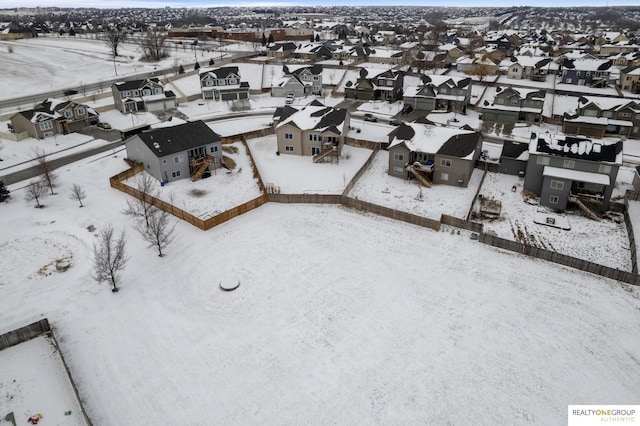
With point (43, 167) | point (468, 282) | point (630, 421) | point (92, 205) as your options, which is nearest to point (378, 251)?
point (468, 282)

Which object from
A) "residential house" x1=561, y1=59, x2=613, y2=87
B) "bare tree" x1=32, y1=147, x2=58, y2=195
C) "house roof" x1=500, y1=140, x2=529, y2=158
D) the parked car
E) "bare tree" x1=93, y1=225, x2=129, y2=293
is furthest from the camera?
"residential house" x1=561, y1=59, x2=613, y2=87

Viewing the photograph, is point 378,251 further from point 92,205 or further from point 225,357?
point 92,205

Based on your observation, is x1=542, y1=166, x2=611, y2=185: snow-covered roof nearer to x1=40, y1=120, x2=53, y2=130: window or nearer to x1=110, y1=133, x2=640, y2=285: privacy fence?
x1=110, y1=133, x2=640, y2=285: privacy fence

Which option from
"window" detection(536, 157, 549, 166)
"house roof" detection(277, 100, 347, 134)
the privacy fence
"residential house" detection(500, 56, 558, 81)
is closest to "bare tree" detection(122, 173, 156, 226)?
the privacy fence

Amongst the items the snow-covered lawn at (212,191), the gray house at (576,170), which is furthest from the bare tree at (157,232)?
the gray house at (576,170)

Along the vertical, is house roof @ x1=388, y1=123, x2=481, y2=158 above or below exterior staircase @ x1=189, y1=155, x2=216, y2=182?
above

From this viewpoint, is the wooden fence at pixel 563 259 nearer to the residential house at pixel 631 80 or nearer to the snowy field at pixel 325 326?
the snowy field at pixel 325 326
